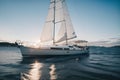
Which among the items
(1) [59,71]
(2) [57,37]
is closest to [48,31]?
(2) [57,37]

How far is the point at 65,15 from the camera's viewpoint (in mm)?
40000

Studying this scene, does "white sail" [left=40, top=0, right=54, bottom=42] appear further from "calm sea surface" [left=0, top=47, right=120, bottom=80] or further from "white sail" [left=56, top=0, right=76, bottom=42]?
"calm sea surface" [left=0, top=47, right=120, bottom=80]

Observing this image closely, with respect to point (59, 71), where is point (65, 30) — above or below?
above

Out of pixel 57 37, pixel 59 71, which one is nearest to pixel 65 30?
pixel 57 37

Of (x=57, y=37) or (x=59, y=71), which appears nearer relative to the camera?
(x=59, y=71)

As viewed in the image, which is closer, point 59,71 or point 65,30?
point 59,71

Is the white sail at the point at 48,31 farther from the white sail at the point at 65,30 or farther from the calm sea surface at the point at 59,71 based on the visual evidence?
the calm sea surface at the point at 59,71

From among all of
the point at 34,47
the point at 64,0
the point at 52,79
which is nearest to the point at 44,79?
the point at 52,79

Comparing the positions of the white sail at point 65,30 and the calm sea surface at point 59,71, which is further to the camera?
the white sail at point 65,30

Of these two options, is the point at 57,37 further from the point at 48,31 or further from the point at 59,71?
the point at 59,71

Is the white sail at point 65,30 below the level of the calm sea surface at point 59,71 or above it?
above

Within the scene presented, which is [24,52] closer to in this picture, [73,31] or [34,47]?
[34,47]

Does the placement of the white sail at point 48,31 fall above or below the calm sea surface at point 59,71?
above

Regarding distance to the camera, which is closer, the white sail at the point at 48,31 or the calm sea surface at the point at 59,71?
the calm sea surface at the point at 59,71
